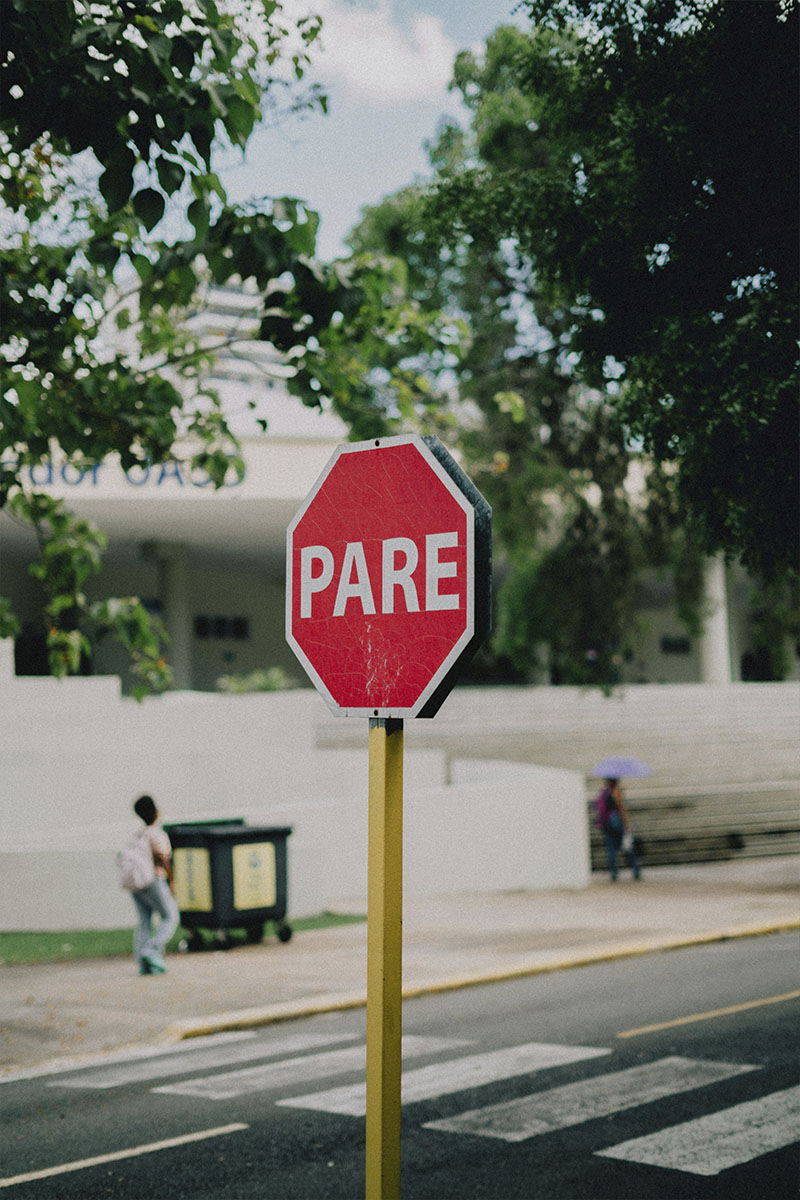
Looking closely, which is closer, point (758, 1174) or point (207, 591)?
point (758, 1174)

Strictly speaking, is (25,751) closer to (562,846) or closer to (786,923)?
(562,846)

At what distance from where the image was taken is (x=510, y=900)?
18219mm

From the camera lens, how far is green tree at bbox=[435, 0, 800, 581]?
5.30m

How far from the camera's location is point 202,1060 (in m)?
8.55

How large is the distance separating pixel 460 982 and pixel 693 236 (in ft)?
26.0

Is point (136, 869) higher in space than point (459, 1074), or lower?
higher

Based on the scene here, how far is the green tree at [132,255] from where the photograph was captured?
17.6 feet

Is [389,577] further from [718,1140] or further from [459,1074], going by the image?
[459,1074]

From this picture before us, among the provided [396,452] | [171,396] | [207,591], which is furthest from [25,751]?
[207,591]

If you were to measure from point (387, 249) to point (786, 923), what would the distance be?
38.3 ft

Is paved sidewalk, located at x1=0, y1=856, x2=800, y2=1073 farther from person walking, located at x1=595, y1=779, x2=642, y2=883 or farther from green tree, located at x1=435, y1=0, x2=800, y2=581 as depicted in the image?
green tree, located at x1=435, y1=0, x2=800, y2=581

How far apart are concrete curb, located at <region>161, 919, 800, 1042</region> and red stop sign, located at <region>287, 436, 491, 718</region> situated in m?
7.06

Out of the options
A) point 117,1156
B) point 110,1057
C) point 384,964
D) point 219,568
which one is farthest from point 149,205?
point 219,568

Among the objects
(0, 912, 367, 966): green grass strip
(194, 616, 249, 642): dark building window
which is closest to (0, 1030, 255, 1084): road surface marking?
(0, 912, 367, 966): green grass strip
